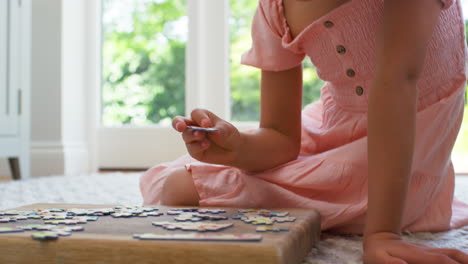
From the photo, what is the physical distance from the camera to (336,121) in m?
1.13

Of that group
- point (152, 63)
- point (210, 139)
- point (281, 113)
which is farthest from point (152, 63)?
point (210, 139)

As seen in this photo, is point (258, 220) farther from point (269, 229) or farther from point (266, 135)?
point (266, 135)

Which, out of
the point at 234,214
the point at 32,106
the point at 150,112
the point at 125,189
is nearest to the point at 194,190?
the point at 234,214

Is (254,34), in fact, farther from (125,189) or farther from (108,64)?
(108,64)

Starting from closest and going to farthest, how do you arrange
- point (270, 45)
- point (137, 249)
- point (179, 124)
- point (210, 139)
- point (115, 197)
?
point (137, 249) → point (179, 124) → point (210, 139) → point (270, 45) → point (115, 197)

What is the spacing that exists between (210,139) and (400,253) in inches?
15.1

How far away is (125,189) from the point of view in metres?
1.94

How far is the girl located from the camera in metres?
0.83

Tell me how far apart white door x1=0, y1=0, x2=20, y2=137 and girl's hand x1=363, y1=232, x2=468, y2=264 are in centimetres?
198

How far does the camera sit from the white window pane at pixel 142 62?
3.22 metres

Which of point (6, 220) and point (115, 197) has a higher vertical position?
point (6, 220)

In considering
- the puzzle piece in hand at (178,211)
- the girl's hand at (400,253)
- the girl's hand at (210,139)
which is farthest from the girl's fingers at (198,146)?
the girl's hand at (400,253)

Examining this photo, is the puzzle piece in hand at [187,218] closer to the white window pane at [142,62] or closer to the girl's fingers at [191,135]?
the girl's fingers at [191,135]

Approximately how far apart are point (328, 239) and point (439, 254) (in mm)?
273
